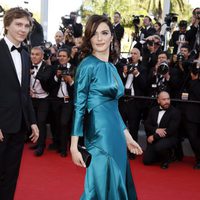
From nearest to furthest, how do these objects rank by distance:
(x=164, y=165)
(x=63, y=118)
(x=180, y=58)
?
1. (x=164, y=165)
2. (x=63, y=118)
3. (x=180, y=58)

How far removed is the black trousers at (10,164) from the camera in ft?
9.25

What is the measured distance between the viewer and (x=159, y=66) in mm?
5387

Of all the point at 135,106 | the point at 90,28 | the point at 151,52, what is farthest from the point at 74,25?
the point at 90,28

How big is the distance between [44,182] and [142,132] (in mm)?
2359

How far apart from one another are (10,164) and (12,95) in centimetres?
53

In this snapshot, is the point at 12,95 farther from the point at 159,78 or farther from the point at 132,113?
the point at 159,78

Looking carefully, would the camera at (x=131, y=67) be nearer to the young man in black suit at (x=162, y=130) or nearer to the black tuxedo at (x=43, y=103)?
the young man in black suit at (x=162, y=130)

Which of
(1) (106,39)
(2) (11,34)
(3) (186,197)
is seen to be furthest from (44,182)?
(1) (106,39)

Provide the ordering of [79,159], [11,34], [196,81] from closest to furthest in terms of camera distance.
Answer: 1. [79,159]
2. [11,34]
3. [196,81]

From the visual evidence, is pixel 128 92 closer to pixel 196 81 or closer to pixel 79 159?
pixel 196 81

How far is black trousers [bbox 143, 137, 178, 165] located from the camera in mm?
5074

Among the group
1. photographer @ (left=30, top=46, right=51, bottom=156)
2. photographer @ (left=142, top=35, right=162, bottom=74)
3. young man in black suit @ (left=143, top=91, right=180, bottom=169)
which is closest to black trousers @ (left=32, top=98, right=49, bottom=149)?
photographer @ (left=30, top=46, right=51, bottom=156)

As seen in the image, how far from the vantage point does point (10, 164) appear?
113 inches

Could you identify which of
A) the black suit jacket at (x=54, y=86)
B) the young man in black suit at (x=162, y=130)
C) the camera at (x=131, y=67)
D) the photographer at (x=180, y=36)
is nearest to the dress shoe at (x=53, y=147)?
the black suit jacket at (x=54, y=86)
